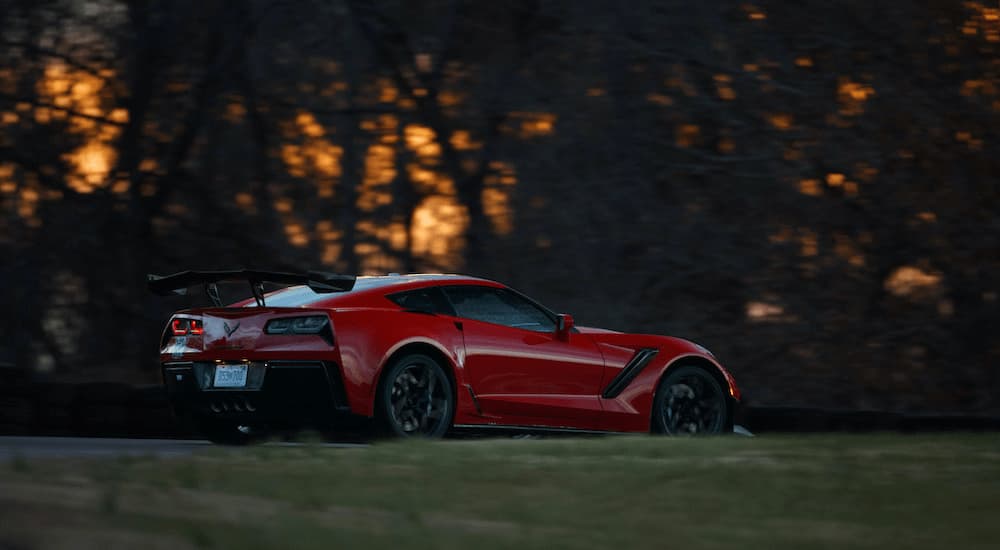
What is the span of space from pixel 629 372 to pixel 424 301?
1690mm

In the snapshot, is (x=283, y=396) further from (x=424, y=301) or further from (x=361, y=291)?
(x=424, y=301)

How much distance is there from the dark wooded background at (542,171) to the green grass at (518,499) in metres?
7.87

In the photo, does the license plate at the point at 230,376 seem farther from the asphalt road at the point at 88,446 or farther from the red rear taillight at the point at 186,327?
the asphalt road at the point at 88,446

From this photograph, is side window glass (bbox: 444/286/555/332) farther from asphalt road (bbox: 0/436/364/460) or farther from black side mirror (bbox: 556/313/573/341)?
asphalt road (bbox: 0/436/364/460)

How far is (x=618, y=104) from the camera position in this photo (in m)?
15.5

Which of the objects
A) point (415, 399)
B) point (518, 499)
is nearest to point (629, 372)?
point (415, 399)

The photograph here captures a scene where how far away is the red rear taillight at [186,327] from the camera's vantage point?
9742 millimetres

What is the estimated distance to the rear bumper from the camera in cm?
922

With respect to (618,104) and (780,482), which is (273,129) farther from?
(780,482)

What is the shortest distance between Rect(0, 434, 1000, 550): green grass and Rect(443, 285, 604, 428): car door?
241 cm

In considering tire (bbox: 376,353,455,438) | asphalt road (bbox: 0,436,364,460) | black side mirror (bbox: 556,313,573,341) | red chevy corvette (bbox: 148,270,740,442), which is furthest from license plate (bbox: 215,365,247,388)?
black side mirror (bbox: 556,313,573,341)

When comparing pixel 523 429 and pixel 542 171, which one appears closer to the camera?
pixel 523 429

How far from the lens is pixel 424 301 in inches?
396

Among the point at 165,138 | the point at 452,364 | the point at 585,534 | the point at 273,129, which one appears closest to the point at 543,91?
the point at 273,129
